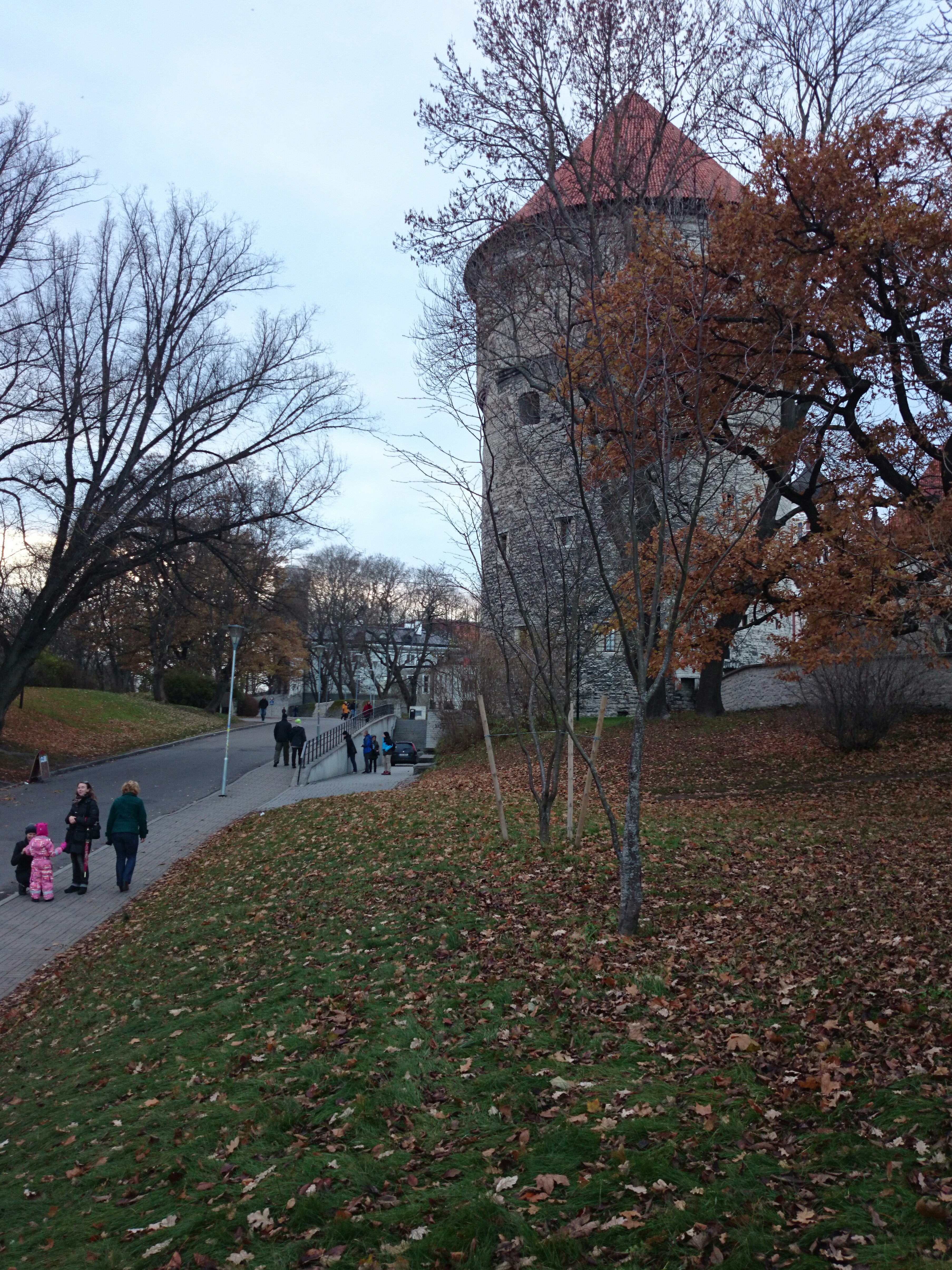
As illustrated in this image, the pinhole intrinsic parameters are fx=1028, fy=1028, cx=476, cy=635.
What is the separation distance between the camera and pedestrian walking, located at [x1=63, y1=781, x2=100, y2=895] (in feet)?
43.9

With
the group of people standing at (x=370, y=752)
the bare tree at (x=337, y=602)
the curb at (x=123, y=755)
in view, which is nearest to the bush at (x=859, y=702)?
the group of people standing at (x=370, y=752)

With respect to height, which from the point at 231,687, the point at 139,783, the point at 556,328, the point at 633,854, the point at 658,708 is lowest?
the point at 139,783

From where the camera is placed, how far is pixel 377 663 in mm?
74062

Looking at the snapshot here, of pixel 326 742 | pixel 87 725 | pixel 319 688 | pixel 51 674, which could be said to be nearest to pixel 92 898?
pixel 326 742

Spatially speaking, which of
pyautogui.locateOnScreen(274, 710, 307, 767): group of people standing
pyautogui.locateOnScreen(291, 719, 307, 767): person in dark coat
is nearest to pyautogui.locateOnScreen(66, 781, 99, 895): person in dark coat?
pyautogui.locateOnScreen(274, 710, 307, 767): group of people standing

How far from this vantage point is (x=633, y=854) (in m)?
7.34

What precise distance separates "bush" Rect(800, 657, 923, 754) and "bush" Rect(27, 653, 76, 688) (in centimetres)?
3413

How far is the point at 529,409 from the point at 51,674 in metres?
35.0

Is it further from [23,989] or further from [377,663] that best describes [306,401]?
[377,663]

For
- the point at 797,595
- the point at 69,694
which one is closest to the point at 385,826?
the point at 797,595

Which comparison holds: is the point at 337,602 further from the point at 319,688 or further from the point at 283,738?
the point at 283,738

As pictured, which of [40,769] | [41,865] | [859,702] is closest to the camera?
[41,865]

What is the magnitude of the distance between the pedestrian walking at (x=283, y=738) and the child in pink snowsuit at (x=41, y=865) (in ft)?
51.3

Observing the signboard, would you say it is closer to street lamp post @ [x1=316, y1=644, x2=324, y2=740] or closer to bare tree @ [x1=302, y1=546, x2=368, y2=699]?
street lamp post @ [x1=316, y1=644, x2=324, y2=740]
